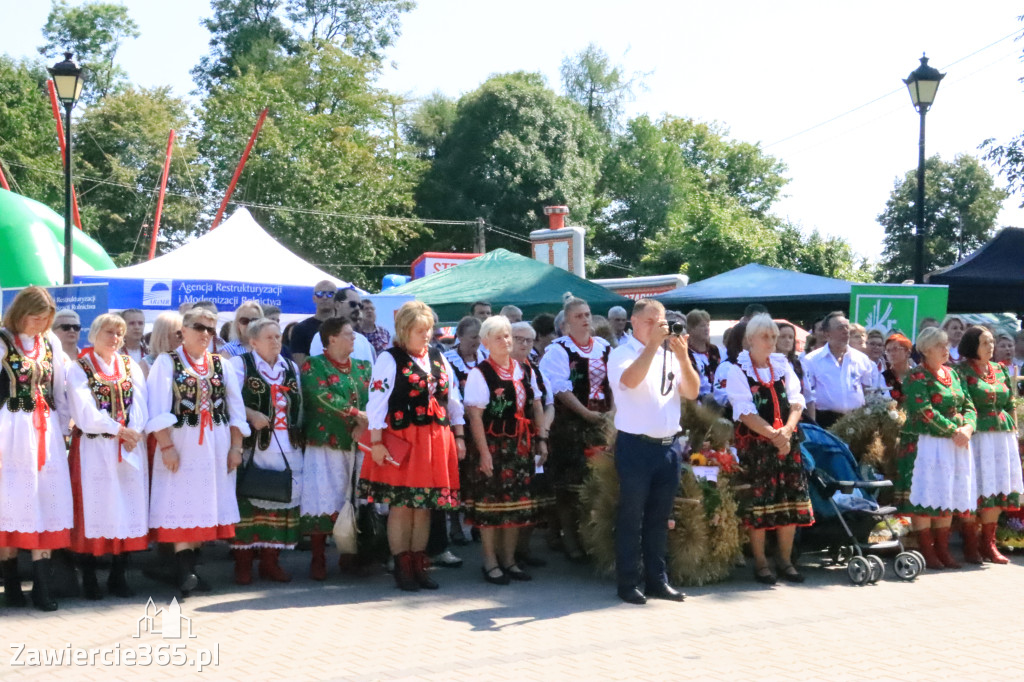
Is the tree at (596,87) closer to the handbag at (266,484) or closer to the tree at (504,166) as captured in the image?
the tree at (504,166)

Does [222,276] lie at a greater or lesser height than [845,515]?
greater

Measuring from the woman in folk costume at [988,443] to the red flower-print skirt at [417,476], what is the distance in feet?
14.3

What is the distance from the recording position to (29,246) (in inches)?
759

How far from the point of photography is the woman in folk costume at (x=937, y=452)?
8.98 metres

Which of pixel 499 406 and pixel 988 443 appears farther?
pixel 988 443

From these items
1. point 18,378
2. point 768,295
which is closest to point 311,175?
point 768,295

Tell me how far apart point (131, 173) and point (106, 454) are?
131 ft

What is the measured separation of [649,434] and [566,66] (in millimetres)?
53449

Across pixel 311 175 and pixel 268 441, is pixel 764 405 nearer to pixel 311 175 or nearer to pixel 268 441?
pixel 268 441

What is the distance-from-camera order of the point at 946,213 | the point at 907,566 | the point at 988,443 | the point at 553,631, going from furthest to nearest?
1. the point at 946,213
2. the point at 988,443
3. the point at 907,566
4. the point at 553,631

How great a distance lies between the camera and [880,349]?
11352 mm

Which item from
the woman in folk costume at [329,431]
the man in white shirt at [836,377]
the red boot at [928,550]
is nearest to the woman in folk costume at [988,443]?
the red boot at [928,550]

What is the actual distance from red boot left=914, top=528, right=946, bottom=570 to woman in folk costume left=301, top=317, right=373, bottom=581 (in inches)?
179

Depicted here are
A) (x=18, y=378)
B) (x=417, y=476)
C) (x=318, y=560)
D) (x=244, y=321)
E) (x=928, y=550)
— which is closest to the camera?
(x=18, y=378)
